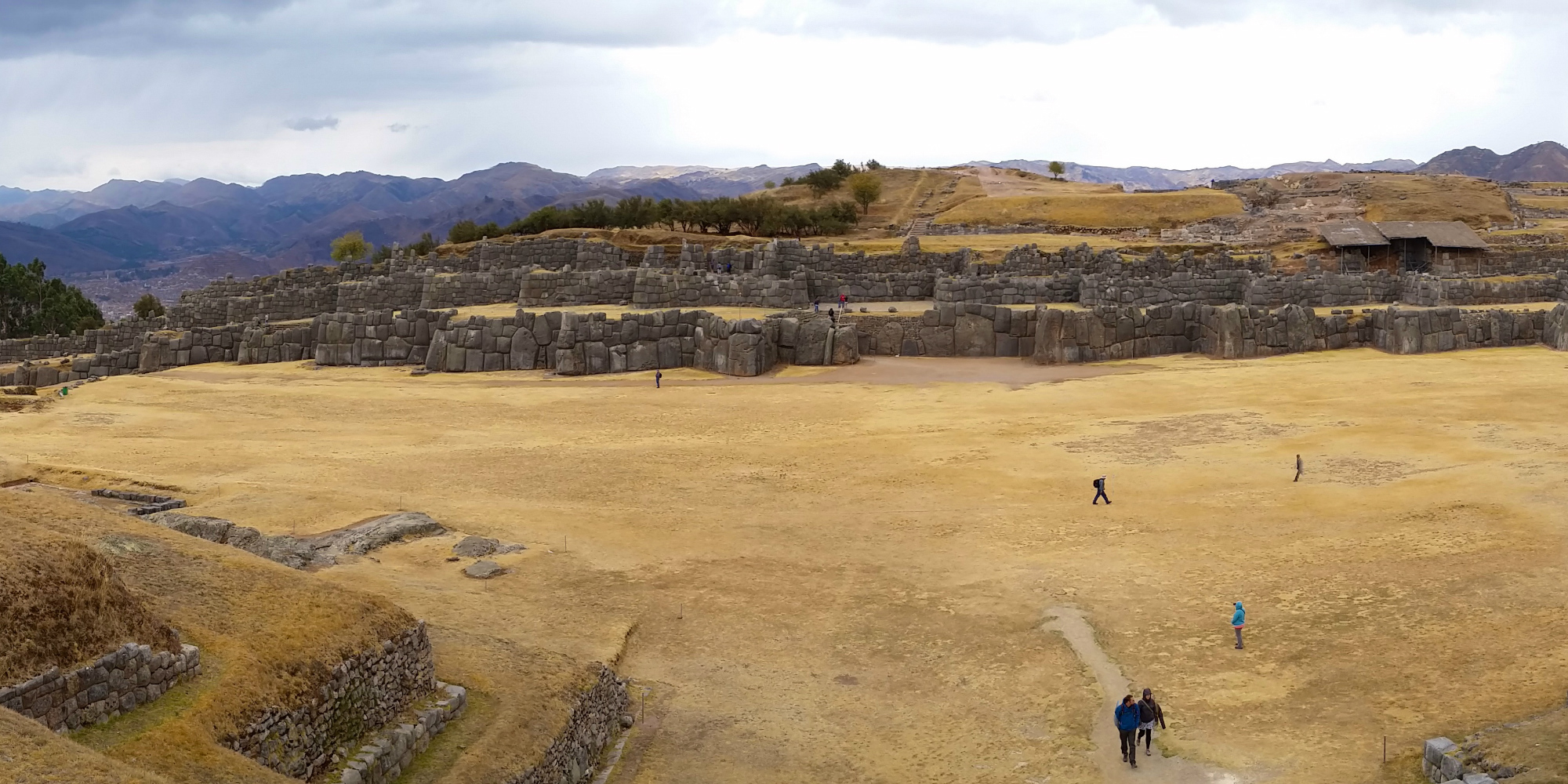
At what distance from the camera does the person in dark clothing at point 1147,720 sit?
1562 cm

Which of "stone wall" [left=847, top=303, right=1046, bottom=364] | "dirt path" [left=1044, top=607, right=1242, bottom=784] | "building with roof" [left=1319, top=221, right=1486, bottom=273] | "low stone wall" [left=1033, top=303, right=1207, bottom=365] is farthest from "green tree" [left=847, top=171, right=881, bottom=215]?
"dirt path" [left=1044, top=607, right=1242, bottom=784]

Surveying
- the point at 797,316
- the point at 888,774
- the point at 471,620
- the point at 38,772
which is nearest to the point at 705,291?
the point at 797,316

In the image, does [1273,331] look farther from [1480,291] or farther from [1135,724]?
[1135,724]

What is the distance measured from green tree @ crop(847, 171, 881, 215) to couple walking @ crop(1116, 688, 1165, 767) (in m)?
77.2

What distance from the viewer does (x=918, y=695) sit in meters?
17.9

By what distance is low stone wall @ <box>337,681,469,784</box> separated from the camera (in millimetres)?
12648

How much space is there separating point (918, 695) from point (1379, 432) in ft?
57.7

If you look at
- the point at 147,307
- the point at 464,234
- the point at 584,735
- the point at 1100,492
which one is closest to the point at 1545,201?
the point at 464,234

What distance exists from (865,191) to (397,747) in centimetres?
8100

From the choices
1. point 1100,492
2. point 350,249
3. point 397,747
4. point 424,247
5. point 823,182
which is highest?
point 823,182

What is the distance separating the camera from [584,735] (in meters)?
15.7

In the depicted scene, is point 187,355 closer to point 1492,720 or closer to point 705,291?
point 705,291

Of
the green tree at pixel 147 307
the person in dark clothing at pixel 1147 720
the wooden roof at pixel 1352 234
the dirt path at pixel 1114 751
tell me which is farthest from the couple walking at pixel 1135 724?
the green tree at pixel 147 307

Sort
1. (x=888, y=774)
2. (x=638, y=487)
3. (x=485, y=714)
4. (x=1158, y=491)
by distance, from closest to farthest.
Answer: (x=485, y=714)
(x=888, y=774)
(x=1158, y=491)
(x=638, y=487)
